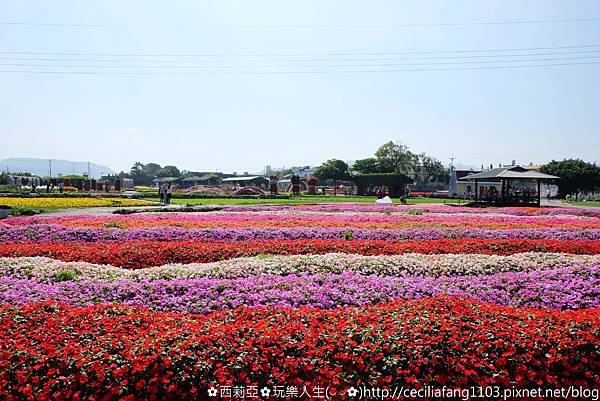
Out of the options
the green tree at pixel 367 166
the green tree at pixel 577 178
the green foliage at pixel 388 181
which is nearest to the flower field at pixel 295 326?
the green foliage at pixel 388 181

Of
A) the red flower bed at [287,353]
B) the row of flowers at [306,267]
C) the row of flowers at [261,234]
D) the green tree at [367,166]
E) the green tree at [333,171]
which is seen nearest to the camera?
the red flower bed at [287,353]

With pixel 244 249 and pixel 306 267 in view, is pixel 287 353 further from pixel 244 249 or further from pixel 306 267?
pixel 244 249

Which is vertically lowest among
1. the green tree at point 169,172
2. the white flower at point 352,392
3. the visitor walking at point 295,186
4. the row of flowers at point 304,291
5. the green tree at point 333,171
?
the white flower at point 352,392

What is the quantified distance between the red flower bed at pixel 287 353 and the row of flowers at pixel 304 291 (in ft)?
4.77

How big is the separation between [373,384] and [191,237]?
9.90 meters

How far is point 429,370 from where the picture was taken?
436cm

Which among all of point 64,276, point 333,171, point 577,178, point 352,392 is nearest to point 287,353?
point 352,392

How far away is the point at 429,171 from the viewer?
96.9 metres

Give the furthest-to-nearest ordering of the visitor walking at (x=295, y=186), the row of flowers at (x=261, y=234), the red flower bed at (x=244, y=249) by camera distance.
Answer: the visitor walking at (x=295, y=186)
the row of flowers at (x=261, y=234)
the red flower bed at (x=244, y=249)

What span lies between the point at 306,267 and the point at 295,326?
12.6 ft

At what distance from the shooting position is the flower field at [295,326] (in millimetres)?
4172

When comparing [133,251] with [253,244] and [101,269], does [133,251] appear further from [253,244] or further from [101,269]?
[253,244]

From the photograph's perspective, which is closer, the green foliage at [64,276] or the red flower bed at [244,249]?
the green foliage at [64,276]

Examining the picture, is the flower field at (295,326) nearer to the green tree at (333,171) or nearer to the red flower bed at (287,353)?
the red flower bed at (287,353)
